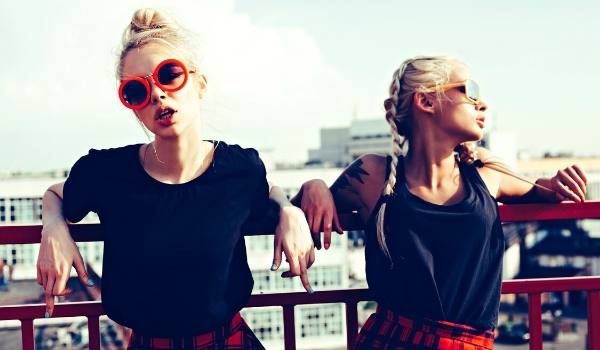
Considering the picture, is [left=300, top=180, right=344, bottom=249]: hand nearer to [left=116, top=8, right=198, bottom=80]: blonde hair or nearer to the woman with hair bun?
the woman with hair bun

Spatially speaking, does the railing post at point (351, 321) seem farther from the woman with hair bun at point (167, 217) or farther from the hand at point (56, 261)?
the hand at point (56, 261)

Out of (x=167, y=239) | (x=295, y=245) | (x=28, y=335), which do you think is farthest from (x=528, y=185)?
(x=28, y=335)

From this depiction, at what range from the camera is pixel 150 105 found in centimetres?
231

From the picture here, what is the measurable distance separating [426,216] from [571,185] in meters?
0.77

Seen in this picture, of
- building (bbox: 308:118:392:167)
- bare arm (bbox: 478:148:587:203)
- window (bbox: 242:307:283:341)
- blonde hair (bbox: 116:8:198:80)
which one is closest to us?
blonde hair (bbox: 116:8:198:80)

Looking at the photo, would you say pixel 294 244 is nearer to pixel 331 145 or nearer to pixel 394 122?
pixel 394 122

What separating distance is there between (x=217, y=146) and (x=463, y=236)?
0.95 metres

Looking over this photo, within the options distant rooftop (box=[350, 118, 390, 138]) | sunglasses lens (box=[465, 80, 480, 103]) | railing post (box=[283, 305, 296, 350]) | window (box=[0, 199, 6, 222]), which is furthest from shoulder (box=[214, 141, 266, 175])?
distant rooftop (box=[350, 118, 390, 138])

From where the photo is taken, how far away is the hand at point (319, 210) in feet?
8.33

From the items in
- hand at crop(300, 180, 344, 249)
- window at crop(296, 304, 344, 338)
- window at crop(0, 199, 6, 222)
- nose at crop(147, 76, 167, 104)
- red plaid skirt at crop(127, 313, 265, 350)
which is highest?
nose at crop(147, 76, 167, 104)

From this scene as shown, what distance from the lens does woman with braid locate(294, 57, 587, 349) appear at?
249cm

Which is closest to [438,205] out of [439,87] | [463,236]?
[463,236]

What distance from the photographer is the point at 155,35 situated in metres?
2.38

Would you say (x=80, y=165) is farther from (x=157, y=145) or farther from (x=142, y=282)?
(x=142, y=282)
